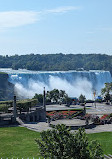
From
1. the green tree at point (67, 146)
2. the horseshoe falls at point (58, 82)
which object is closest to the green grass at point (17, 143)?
the green tree at point (67, 146)

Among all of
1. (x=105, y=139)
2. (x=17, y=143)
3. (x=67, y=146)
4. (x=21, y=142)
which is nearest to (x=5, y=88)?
(x=21, y=142)

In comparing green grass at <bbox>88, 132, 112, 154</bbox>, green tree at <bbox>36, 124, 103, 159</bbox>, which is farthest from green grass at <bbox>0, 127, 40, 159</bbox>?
green tree at <bbox>36, 124, 103, 159</bbox>

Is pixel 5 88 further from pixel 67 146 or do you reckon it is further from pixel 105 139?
pixel 67 146

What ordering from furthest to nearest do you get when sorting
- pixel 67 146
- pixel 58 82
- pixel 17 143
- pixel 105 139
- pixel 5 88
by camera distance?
pixel 58 82
pixel 5 88
pixel 105 139
pixel 17 143
pixel 67 146

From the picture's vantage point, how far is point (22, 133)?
41656 mm

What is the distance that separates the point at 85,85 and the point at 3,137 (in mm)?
146734

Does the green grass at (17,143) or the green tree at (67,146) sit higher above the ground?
the green tree at (67,146)

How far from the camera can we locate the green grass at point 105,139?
106 ft

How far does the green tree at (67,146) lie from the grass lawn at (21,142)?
33.5 feet

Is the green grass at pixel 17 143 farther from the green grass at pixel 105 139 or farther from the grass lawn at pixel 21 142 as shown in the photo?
the green grass at pixel 105 139

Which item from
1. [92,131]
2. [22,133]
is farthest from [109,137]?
[22,133]

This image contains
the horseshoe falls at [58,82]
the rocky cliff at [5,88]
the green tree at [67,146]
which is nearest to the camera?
the green tree at [67,146]

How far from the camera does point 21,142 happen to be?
36.0 m

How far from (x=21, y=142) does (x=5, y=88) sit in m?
121
